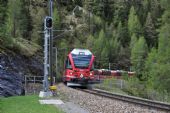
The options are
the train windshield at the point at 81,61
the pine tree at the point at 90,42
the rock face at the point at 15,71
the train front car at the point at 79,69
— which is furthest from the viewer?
the pine tree at the point at 90,42

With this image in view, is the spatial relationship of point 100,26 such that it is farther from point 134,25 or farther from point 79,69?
point 79,69

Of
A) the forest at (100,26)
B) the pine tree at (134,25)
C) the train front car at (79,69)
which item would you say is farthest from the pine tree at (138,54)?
the train front car at (79,69)

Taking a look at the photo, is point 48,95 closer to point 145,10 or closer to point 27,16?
point 27,16

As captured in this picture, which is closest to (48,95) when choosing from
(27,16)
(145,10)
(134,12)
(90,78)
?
(90,78)

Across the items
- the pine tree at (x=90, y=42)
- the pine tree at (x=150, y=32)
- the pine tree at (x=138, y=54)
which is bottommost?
the pine tree at (x=138, y=54)

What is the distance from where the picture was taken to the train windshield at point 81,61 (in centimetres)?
4203

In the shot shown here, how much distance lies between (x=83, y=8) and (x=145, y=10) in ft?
93.8

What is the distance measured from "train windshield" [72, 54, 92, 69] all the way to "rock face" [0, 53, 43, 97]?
518cm

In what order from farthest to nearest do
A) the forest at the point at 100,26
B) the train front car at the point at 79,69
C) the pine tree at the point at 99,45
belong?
1. the pine tree at the point at 99,45
2. the forest at the point at 100,26
3. the train front car at the point at 79,69

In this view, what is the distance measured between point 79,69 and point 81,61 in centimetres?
89

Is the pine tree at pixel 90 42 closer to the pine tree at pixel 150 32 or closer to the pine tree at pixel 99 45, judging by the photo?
the pine tree at pixel 99 45

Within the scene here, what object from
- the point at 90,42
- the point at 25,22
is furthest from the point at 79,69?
the point at 25,22

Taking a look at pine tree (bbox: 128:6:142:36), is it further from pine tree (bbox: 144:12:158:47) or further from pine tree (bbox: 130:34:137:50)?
pine tree (bbox: 130:34:137:50)

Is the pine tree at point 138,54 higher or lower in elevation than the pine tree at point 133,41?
lower
